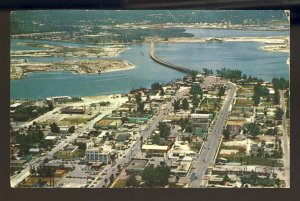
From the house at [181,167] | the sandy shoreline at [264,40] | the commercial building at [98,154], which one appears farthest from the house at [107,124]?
the sandy shoreline at [264,40]

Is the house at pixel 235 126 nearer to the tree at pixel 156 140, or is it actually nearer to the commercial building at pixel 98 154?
the tree at pixel 156 140

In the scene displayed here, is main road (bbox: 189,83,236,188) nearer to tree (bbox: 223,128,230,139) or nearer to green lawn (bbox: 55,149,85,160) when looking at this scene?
tree (bbox: 223,128,230,139)

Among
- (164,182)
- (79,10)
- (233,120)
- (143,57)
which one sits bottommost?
(164,182)

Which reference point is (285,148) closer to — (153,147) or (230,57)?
(230,57)

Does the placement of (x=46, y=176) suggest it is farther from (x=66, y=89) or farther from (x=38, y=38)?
(x=38, y=38)

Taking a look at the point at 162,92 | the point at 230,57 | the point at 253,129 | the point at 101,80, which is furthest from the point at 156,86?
the point at 253,129

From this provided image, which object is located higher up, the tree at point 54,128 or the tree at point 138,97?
the tree at point 138,97
